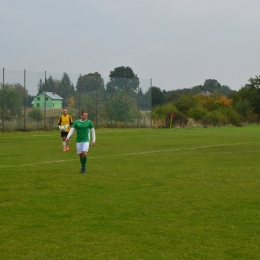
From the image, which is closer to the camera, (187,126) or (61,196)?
(61,196)

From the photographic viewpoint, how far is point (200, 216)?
33.6 feet

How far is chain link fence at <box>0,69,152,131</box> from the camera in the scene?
4331cm

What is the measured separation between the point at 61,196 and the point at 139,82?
43.9 meters

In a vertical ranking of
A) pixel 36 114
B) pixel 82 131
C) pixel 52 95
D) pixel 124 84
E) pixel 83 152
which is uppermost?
pixel 124 84

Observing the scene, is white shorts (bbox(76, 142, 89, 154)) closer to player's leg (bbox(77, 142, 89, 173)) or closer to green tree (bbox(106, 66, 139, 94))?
player's leg (bbox(77, 142, 89, 173))

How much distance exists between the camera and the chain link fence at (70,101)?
43312 millimetres

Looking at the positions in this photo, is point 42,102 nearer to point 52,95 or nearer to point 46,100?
point 46,100

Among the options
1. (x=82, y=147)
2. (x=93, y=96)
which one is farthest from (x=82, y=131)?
(x=93, y=96)

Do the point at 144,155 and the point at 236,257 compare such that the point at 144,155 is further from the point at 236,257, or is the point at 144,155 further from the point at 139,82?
the point at 139,82

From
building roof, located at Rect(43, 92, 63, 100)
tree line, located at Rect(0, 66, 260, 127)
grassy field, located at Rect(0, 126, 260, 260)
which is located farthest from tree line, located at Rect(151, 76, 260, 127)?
grassy field, located at Rect(0, 126, 260, 260)

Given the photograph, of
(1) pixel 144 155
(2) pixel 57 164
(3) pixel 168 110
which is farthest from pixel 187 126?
(2) pixel 57 164

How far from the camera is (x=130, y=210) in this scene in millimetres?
10766

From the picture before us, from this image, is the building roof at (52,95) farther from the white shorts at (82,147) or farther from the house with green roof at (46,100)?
the white shorts at (82,147)

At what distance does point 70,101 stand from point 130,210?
125ft
